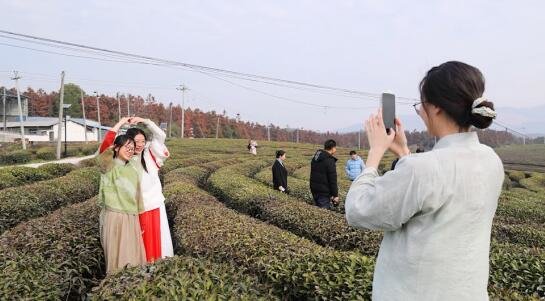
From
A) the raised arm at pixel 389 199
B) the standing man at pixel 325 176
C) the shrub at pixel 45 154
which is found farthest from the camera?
the shrub at pixel 45 154

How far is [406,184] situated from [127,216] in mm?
4099

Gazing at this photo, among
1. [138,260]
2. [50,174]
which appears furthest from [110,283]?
[50,174]

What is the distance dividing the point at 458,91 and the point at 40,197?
10.2 metres

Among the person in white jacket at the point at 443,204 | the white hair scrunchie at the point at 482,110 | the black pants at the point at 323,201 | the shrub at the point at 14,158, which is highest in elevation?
the white hair scrunchie at the point at 482,110

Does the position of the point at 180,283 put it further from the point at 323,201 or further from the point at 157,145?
the point at 323,201

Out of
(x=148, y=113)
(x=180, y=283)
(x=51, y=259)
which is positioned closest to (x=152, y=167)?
(x=51, y=259)

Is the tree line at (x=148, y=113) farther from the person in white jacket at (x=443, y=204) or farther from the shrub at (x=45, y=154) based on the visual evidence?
the person in white jacket at (x=443, y=204)

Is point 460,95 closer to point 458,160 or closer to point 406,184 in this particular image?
point 458,160

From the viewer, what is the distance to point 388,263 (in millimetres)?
1614

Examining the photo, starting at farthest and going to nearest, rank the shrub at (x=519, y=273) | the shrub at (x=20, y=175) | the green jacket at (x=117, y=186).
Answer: the shrub at (x=20, y=175) → the green jacket at (x=117, y=186) → the shrub at (x=519, y=273)

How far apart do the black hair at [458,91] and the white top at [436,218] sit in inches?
3.1

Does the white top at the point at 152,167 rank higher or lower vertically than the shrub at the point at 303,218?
higher

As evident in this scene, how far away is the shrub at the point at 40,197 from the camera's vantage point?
852 centimetres

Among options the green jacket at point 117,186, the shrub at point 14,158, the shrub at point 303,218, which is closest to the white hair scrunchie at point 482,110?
the shrub at point 303,218
